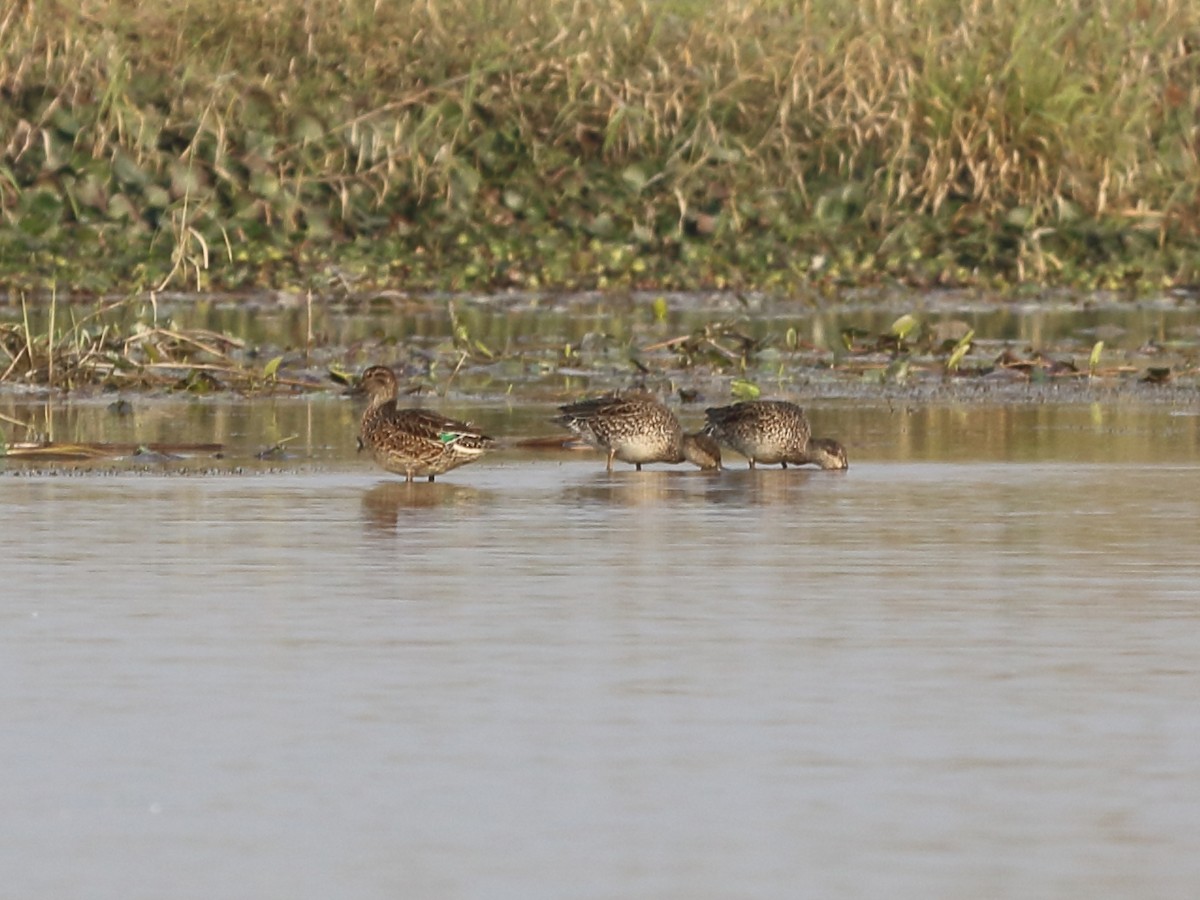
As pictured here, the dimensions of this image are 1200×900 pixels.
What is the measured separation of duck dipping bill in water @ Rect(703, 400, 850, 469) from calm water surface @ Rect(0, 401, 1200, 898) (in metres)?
1.10

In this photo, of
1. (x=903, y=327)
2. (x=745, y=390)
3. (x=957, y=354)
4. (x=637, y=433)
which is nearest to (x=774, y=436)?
(x=637, y=433)

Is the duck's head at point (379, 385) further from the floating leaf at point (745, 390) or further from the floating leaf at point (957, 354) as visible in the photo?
the floating leaf at point (957, 354)

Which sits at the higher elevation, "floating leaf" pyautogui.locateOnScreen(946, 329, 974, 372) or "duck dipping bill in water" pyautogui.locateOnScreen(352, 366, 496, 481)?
"floating leaf" pyautogui.locateOnScreen(946, 329, 974, 372)

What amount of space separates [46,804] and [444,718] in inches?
49.8

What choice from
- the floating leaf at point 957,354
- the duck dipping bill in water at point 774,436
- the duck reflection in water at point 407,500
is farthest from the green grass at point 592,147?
the duck reflection in water at point 407,500

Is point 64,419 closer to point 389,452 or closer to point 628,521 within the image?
point 389,452

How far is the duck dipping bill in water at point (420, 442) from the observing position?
14000 millimetres

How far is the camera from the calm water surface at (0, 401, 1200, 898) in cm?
642

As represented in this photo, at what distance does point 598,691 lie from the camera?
823 cm

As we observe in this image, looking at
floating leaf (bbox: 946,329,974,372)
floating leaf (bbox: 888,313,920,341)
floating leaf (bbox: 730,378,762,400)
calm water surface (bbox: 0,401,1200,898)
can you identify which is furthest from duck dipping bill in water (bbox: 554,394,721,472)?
floating leaf (bbox: 888,313,920,341)

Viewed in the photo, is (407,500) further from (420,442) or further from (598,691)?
(598,691)

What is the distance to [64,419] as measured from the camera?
17.1 m

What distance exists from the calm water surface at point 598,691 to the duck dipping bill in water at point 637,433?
43.5 inches

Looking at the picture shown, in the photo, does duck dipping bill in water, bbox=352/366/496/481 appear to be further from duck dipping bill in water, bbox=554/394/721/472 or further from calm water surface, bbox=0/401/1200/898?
duck dipping bill in water, bbox=554/394/721/472
